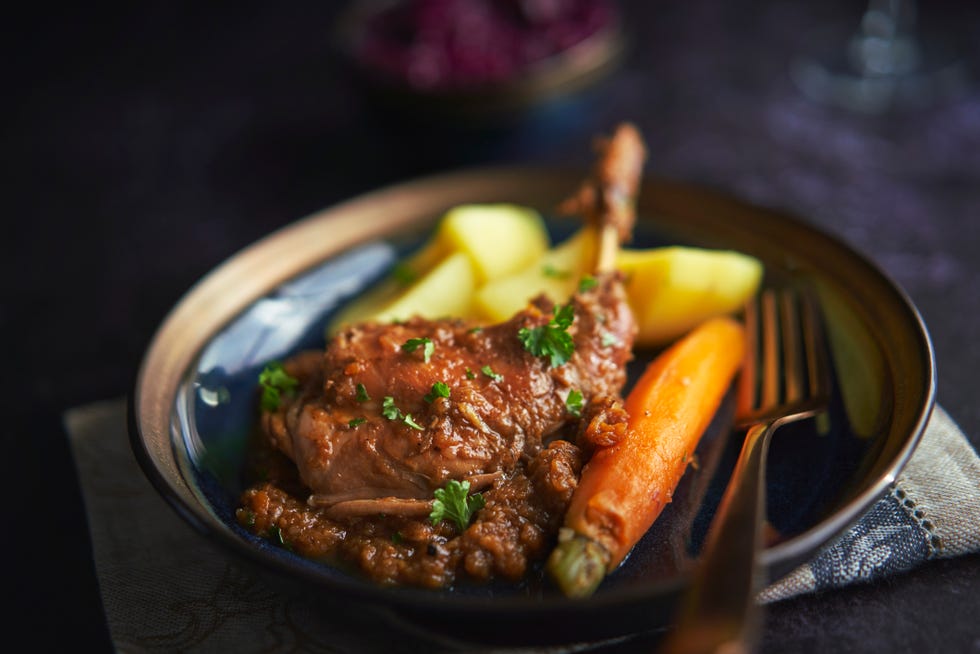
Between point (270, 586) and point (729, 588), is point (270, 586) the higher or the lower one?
the lower one

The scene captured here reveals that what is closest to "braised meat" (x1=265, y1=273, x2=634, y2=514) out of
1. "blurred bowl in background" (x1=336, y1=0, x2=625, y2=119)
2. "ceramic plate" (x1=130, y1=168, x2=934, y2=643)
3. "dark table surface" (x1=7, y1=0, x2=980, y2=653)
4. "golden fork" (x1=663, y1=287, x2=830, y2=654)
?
"ceramic plate" (x1=130, y1=168, x2=934, y2=643)

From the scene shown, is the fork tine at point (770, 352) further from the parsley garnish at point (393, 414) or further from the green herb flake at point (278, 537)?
the green herb flake at point (278, 537)

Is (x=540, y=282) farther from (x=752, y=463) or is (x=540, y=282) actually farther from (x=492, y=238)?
(x=752, y=463)

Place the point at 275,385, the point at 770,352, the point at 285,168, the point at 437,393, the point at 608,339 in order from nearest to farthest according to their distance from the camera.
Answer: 1. the point at 437,393
2. the point at 608,339
3. the point at 275,385
4. the point at 770,352
5. the point at 285,168

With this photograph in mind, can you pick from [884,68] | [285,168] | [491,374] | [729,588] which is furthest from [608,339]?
[884,68]

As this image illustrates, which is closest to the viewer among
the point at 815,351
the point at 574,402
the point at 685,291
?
the point at 574,402

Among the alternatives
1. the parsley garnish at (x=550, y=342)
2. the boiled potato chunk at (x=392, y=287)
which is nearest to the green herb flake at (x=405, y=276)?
the boiled potato chunk at (x=392, y=287)
